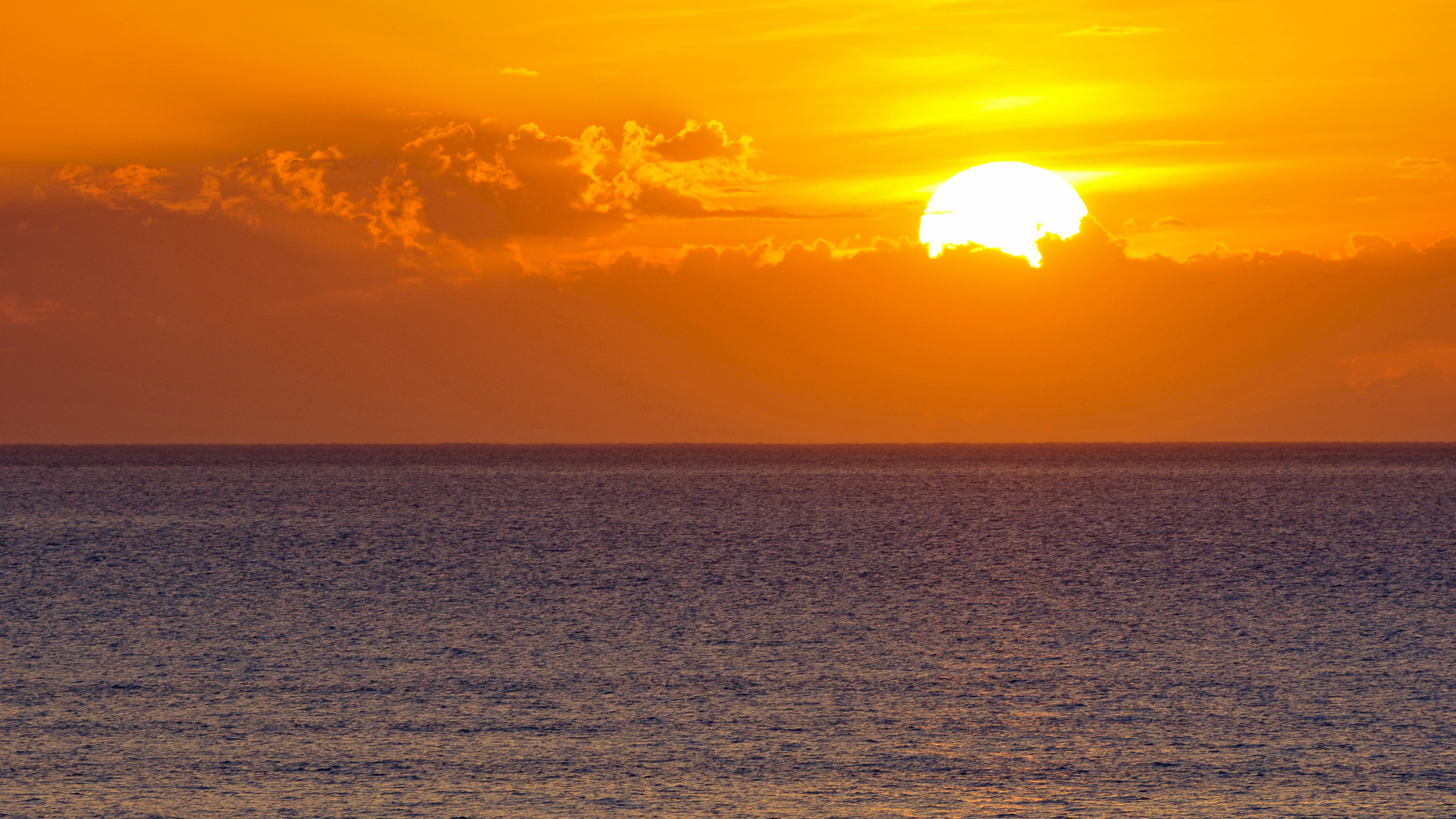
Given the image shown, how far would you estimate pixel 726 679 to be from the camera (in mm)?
17609

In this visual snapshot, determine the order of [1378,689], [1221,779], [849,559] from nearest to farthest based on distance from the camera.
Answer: [1221,779] → [1378,689] → [849,559]

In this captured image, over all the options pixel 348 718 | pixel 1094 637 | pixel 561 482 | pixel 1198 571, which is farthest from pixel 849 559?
pixel 561 482

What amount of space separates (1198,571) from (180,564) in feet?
102

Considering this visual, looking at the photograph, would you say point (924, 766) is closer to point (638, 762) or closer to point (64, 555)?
point (638, 762)

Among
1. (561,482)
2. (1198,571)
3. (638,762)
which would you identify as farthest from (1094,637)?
(561,482)

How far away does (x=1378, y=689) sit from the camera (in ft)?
53.5

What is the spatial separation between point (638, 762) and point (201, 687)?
7.38 metres

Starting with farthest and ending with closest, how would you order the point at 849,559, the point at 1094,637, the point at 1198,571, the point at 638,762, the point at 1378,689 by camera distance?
the point at 849,559 → the point at 1198,571 → the point at 1094,637 → the point at 1378,689 → the point at 638,762

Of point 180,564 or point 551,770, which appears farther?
point 180,564

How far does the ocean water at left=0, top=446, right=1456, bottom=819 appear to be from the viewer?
11.3m

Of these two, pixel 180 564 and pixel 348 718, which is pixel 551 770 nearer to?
pixel 348 718

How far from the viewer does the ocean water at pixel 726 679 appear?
11.3 m

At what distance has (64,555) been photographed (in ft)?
138

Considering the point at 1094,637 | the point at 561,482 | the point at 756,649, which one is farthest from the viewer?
the point at 561,482
